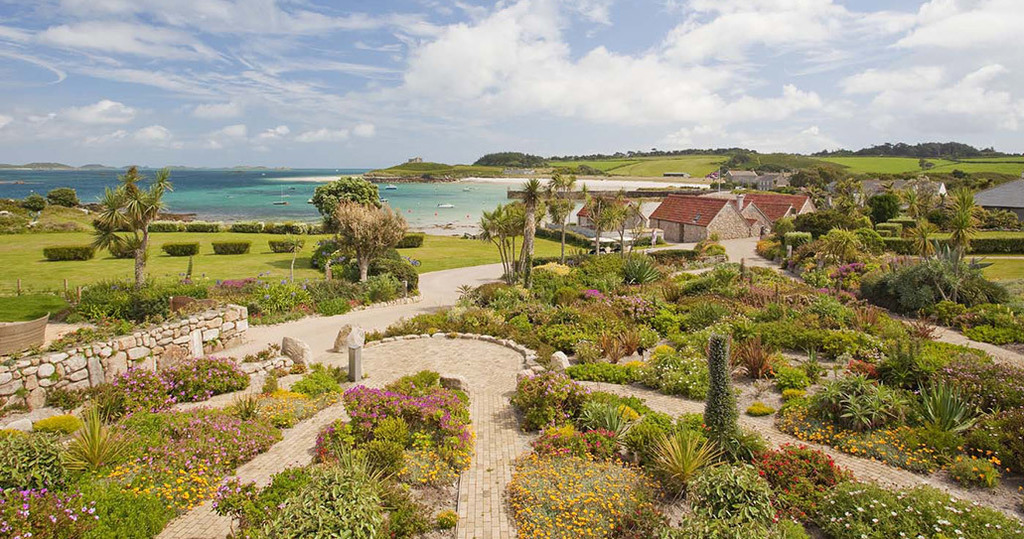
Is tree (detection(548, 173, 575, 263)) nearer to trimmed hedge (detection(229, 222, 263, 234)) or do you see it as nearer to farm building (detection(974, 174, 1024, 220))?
trimmed hedge (detection(229, 222, 263, 234))

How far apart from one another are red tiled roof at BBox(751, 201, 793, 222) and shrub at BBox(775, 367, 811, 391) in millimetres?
47181

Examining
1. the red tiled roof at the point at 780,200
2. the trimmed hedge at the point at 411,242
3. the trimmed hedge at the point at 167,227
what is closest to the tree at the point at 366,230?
the trimmed hedge at the point at 411,242

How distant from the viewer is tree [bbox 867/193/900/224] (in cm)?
5097

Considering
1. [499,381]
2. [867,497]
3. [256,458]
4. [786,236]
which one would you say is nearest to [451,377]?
[499,381]

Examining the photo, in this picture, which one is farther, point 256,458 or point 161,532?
point 256,458

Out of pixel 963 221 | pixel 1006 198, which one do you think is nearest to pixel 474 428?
pixel 963 221

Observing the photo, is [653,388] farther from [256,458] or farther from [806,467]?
[256,458]

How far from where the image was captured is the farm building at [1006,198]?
53891mm

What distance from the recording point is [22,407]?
11.5m

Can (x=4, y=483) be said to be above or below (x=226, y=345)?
above

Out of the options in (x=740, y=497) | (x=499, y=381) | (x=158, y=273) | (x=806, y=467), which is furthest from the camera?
(x=158, y=273)

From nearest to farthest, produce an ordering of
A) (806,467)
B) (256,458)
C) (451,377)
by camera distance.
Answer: (806,467) → (256,458) → (451,377)

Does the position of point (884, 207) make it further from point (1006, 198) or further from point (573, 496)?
point (573, 496)

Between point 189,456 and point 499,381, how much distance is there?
280 inches
